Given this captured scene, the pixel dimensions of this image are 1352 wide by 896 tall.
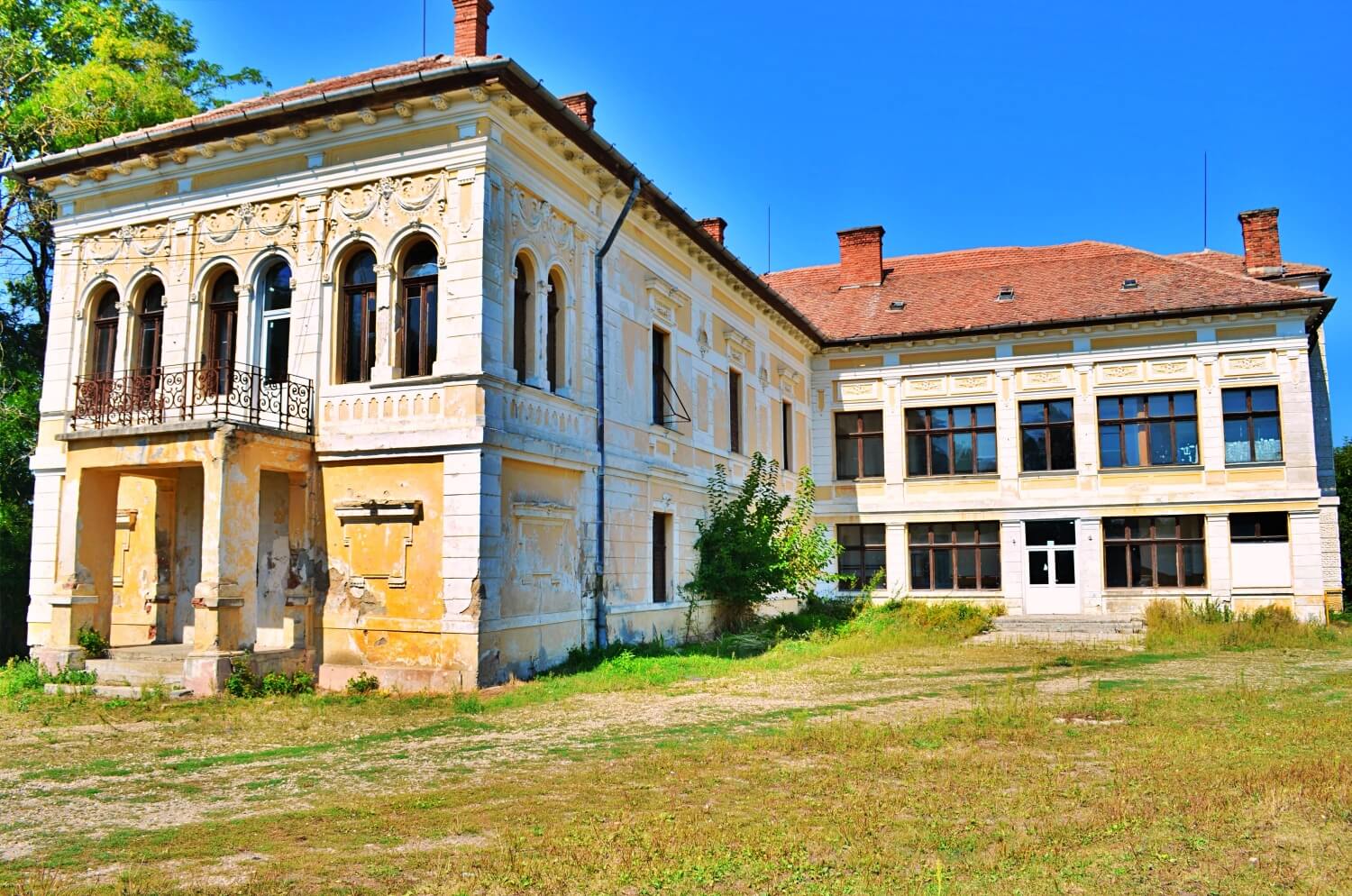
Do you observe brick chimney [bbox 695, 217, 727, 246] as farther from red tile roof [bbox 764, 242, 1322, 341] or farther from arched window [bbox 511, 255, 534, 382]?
arched window [bbox 511, 255, 534, 382]

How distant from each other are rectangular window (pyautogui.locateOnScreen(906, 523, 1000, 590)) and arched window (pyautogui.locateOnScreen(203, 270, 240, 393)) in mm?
17996

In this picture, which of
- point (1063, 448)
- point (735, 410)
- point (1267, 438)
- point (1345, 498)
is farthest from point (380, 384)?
point (1345, 498)

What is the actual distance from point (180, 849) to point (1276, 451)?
82.6 ft

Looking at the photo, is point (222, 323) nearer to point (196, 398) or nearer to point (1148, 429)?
point (196, 398)

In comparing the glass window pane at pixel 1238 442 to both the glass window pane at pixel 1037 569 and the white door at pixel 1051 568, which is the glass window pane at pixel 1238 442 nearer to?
the white door at pixel 1051 568

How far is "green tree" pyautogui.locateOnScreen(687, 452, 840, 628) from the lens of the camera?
19.3 metres

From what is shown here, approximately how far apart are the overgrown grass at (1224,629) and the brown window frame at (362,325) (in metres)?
14.2

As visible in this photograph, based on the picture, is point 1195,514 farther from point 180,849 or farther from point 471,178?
point 180,849

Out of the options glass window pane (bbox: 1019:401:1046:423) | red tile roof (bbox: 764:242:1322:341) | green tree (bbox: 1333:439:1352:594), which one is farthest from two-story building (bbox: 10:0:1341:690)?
green tree (bbox: 1333:439:1352:594)

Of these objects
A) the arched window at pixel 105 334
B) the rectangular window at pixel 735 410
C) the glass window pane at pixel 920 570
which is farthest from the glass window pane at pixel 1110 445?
the arched window at pixel 105 334

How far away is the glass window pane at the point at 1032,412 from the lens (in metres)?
26.4

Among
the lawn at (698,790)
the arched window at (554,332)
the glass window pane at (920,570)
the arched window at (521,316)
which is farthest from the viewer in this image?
the glass window pane at (920,570)

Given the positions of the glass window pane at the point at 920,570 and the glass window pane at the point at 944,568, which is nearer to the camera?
the glass window pane at the point at 944,568

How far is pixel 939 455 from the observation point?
27.1 meters
